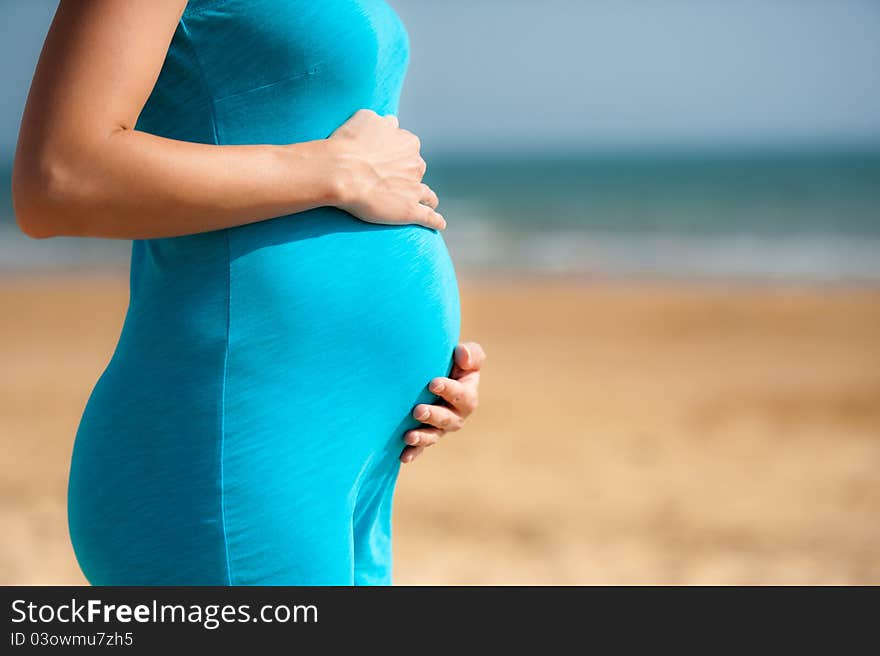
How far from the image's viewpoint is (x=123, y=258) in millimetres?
17047

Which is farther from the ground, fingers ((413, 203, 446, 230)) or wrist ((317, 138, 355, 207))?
fingers ((413, 203, 446, 230))

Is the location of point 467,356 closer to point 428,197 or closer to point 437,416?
point 437,416

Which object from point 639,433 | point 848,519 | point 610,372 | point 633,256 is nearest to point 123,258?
point 633,256

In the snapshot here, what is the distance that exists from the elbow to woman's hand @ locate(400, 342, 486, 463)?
548 millimetres

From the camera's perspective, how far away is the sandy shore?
13.6ft

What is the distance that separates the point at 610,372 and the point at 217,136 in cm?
735

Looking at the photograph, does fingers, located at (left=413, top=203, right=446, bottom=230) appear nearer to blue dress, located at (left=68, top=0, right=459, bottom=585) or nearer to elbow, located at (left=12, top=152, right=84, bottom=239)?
blue dress, located at (left=68, top=0, right=459, bottom=585)

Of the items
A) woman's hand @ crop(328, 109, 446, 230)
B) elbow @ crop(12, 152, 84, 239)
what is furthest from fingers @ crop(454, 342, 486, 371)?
elbow @ crop(12, 152, 84, 239)

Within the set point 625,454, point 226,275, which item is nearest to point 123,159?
point 226,275

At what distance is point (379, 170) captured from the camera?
1.23 m

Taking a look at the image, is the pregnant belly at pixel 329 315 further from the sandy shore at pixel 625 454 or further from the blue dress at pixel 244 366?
the sandy shore at pixel 625 454

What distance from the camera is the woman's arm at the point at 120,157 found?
1.02m
